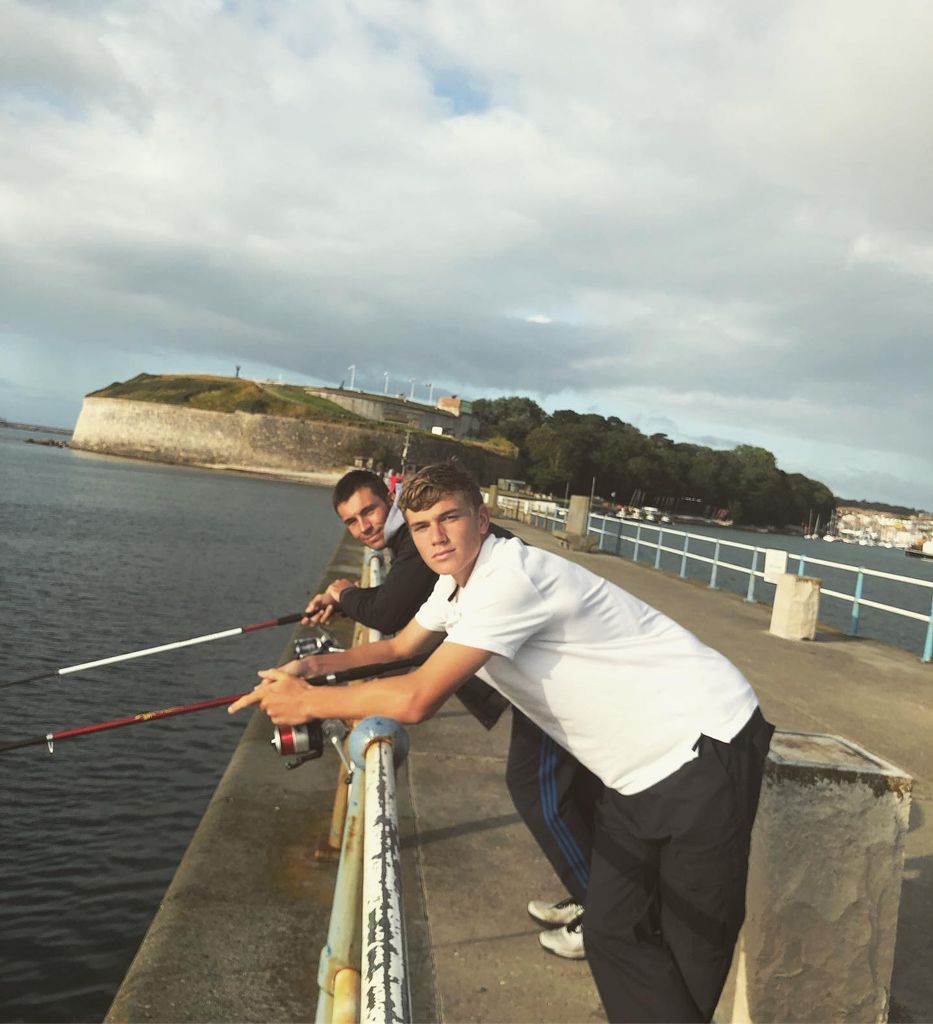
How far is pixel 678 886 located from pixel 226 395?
105309 millimetres

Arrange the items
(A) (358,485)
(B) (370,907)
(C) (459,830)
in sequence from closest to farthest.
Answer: (B) (370,907) → (C) (459,830) → (A) (358,485)

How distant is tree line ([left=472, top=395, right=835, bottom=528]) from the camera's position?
106562 millimetres

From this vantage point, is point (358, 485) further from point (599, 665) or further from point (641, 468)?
point (641, 468)

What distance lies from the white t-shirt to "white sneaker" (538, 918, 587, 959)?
1.14 m

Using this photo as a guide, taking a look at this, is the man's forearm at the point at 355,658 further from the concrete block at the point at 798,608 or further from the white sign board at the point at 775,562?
the white sign board at the point at 775,562

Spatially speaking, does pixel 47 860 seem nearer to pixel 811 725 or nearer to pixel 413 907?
pixel 413 907

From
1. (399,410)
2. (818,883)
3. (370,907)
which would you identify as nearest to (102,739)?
(818,883)

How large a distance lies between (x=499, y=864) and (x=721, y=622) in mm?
7807

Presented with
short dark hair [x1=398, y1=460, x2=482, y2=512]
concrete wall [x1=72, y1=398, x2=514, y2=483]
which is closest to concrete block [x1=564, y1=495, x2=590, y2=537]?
short dark hair [x1=398, y1=460, x2=482, y2=512]

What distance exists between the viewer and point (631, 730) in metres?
2.02

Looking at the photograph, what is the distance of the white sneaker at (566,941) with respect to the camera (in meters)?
2.90

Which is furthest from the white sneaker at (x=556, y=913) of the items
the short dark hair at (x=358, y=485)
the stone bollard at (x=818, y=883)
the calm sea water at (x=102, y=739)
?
the calm sea water at (x=102, y=739)

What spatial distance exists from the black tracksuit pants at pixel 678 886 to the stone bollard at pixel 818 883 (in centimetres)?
35

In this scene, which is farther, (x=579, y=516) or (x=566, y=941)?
(x=579, y=516)
